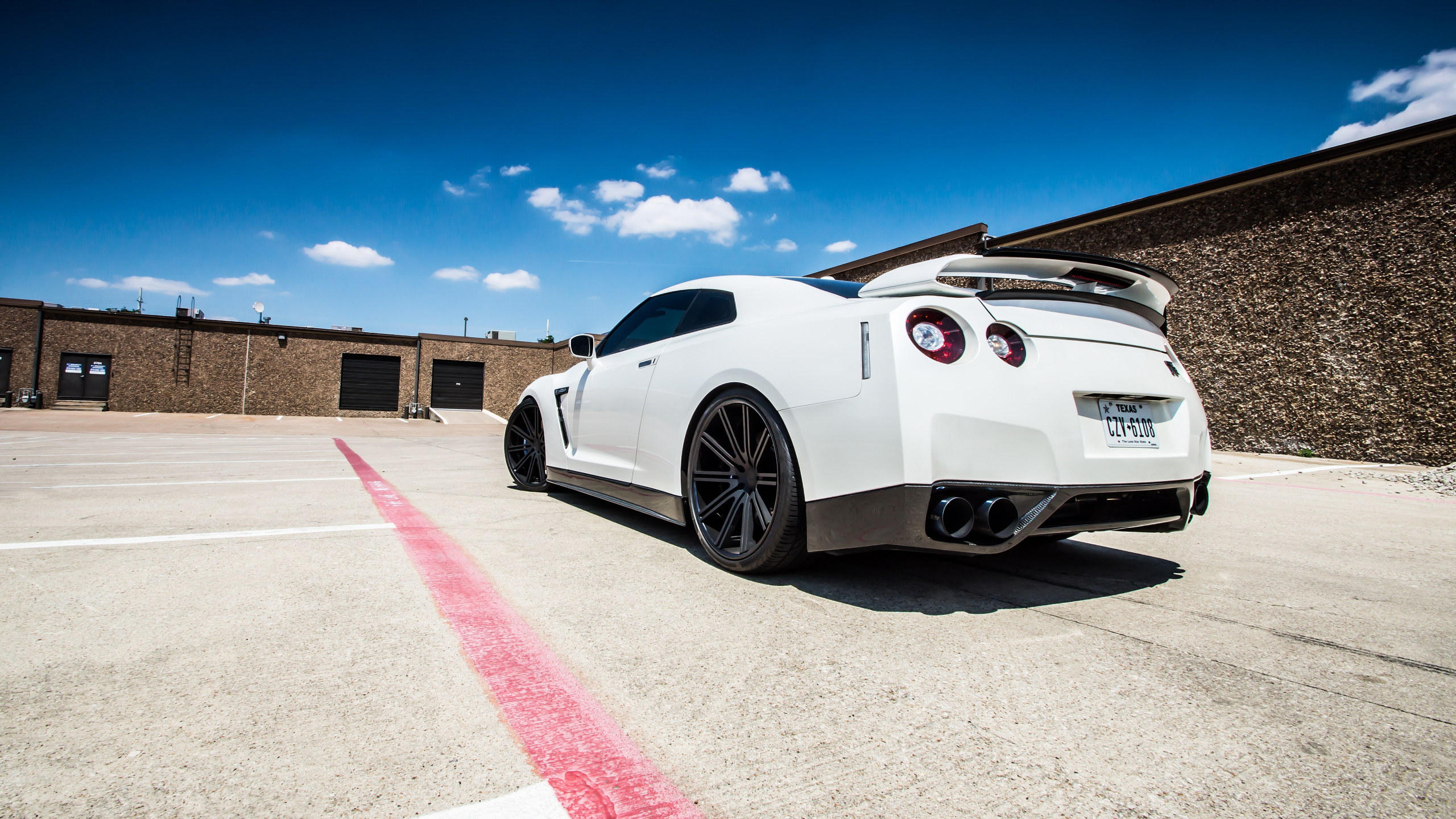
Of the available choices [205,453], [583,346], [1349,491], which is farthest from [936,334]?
[205,453]

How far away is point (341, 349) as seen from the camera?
88.5 ft

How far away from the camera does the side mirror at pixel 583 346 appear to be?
4633 mm

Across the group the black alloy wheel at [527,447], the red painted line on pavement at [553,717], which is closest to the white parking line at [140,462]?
the black alloy wheel at [527,447]

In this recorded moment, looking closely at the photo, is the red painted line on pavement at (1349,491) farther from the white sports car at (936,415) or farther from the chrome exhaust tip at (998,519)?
the chrome exhaust tip at (998,519)

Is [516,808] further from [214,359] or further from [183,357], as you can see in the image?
[183,357]

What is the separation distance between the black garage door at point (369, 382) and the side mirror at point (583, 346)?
26662 millimetres

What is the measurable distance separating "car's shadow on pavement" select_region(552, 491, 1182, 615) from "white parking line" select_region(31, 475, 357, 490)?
12.2ft

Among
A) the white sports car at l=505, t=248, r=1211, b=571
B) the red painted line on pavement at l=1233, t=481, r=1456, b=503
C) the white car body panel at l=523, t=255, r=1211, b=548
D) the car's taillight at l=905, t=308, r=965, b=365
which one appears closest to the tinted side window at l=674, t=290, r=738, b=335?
the white sports car at l=505, t=248, r=1211, b=571

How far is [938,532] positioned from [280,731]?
5.72 feet

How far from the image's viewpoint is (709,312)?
131 inches

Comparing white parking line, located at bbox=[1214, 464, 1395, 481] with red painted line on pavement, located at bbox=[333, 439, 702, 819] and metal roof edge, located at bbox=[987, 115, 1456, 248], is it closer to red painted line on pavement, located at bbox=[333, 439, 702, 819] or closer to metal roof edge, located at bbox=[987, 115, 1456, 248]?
metal roof edge, located at bbox=[987, 115, 1456, 248]

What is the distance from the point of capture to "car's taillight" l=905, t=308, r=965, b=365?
85.7 inches

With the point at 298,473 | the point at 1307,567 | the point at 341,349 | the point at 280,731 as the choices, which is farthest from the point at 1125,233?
the point at 341,349

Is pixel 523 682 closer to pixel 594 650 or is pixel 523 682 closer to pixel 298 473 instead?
pixel 594 650
